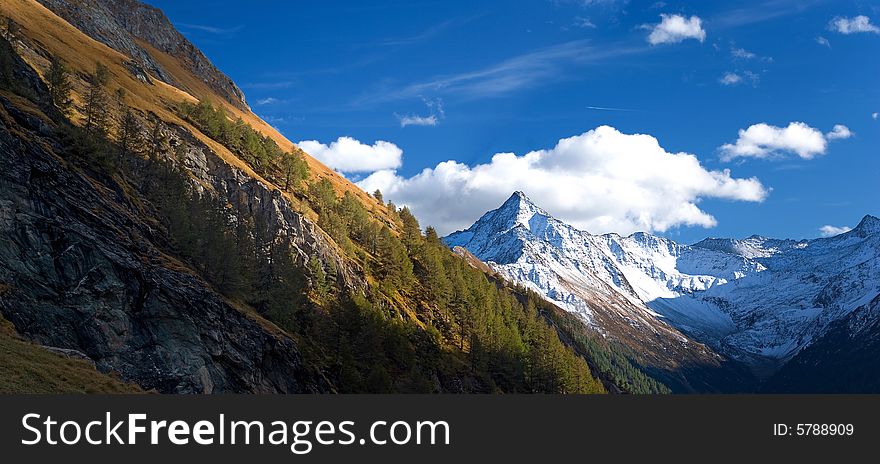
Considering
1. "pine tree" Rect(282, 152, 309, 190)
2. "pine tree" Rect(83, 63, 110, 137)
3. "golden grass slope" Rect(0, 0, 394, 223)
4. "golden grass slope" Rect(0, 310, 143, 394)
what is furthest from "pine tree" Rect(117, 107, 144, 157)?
Result: "golden grass slope" Rect(0, 310, 143, 394)

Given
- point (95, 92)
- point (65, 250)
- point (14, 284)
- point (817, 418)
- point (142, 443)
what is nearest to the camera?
point (142, 443)

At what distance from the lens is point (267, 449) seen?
25672 mm

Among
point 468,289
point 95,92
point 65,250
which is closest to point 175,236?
point 65,250

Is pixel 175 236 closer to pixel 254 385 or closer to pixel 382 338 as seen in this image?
pixel 254 385

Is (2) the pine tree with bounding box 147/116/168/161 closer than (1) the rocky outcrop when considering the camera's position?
Yes

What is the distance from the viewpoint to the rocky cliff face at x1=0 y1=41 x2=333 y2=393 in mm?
48875

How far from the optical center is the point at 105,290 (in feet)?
177

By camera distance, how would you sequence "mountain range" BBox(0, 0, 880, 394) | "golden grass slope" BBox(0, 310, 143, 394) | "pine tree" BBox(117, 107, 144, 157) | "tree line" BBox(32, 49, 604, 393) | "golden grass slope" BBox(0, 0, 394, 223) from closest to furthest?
"golden grass slope" BBox(0, 310, 143, 394) < "mountain range" BBox(0, 0, 880, 394) < "tree line" BBox(32, 49, 604, 393) < "pine tree" BBox(117, 107, 144, 157) < "golden grass slope" BBox(0, 0, 394, 223)

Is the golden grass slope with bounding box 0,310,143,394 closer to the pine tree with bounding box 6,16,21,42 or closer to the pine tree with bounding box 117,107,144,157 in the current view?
the pine tree with bounding box 117,107,144,157

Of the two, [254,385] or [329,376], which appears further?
[329,376]

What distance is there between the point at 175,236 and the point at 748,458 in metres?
63.3

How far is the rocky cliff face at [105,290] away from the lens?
4888 centimetres

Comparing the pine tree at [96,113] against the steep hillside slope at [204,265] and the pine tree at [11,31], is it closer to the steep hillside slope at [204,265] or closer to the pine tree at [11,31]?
the steep hillside slope at [204,265]

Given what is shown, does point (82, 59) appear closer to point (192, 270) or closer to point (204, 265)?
point (204, 265)
